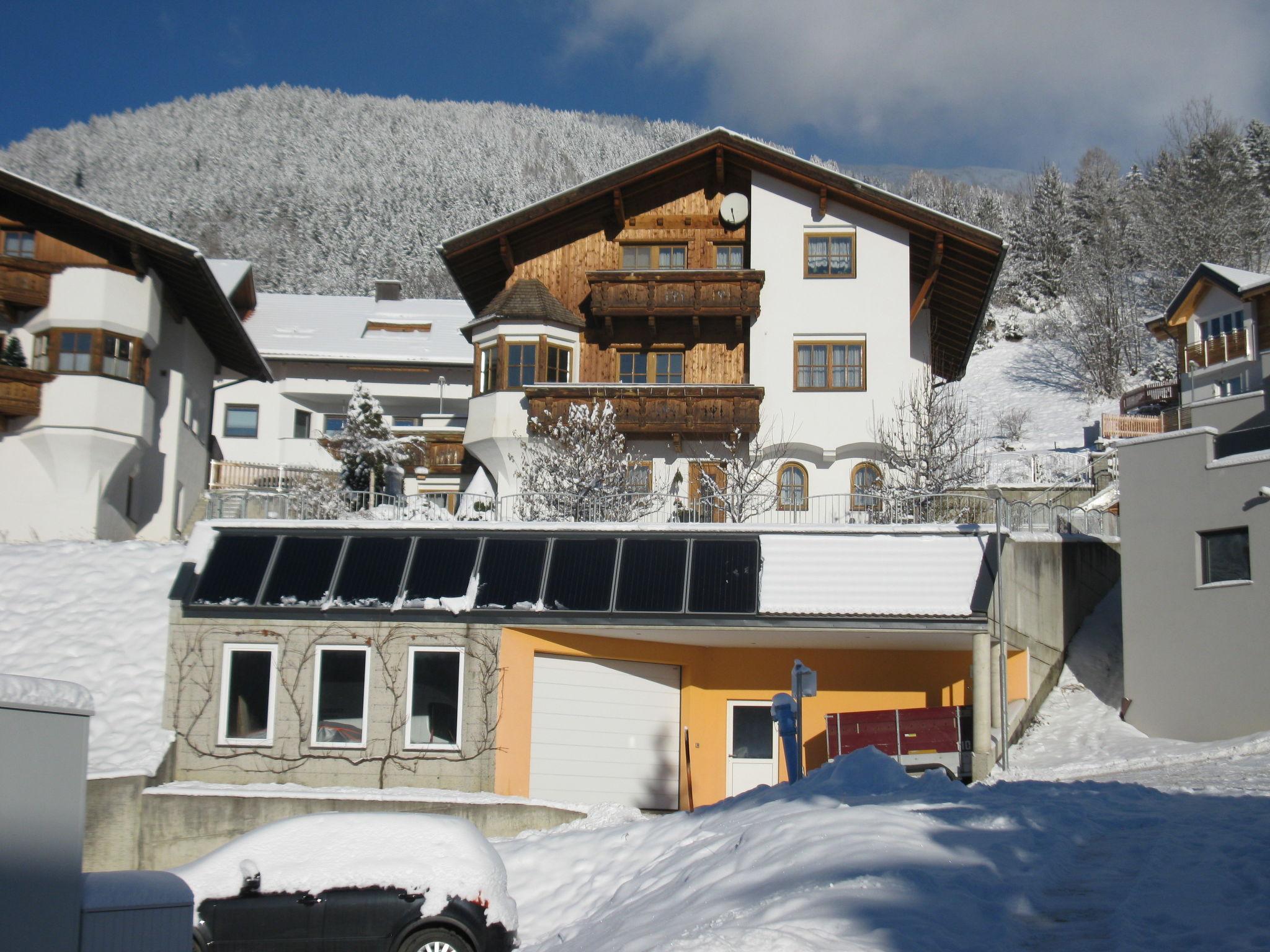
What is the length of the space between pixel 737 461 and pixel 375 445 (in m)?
10.3

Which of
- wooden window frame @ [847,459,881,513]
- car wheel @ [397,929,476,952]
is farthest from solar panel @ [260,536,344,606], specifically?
wooden window frame @ [847,459,881,513]

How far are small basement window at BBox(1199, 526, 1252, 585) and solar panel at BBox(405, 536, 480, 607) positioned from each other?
1192 centimetres

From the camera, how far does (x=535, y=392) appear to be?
3138 cm

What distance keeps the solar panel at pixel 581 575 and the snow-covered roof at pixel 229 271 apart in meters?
26.6

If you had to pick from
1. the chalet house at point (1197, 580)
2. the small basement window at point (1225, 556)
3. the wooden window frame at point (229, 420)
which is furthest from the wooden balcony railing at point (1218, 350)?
the wooden window frame at point (229, 420)

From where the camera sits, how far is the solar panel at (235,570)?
68.8ft

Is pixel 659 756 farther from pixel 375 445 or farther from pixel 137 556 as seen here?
pixel 375 445

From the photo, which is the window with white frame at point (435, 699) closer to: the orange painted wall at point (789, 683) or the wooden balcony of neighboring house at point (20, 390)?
the orange painted wall at point (789, 683)

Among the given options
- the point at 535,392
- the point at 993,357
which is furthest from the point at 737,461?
the point at 993,357

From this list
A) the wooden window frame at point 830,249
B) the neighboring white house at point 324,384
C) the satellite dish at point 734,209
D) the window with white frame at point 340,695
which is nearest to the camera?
the window with white frame at point 340,695

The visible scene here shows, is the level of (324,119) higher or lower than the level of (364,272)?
higher

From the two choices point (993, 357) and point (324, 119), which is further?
point (324, 119)

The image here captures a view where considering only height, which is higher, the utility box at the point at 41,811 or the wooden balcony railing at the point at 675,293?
the wooden balcony railing at the point at 675,293

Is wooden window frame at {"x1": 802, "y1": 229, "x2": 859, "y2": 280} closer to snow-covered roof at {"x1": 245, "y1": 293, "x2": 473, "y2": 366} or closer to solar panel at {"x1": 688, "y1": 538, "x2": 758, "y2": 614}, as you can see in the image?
solar panel at {"x1": 688, "y1": 538, "x2": 758, "y2": 614}
